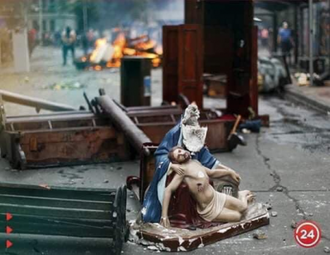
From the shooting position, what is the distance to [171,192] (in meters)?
5.91

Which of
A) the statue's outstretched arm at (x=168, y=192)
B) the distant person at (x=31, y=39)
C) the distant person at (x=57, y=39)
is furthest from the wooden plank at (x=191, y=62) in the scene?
the distant person at (x=57, y=39)

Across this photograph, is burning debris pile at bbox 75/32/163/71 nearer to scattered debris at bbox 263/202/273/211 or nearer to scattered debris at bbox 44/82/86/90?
scattered debris at bbox 44/82/86/90

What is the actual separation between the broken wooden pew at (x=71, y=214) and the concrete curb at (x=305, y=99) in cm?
967

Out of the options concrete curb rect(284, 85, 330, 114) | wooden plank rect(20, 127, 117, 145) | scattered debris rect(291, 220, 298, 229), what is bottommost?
scattered debris rect(291, 220, 298, 229)

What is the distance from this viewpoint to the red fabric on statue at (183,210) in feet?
19.5

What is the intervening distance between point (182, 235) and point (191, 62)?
683cm

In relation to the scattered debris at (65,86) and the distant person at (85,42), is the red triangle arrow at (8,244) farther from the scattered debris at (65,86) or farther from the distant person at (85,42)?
the distant person at (85,42)

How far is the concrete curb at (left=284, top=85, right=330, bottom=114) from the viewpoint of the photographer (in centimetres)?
1482

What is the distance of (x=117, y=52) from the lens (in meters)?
32.0

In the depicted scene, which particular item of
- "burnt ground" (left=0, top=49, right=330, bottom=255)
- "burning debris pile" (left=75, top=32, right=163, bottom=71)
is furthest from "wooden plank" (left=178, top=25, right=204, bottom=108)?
"burning debris pile" (left=75, top=32, right=163, bottom=71)

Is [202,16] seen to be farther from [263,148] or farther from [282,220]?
[282,220]

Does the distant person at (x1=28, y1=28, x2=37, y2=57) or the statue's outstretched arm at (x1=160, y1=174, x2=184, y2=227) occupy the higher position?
the distant person at (x1=28, y1=28, x2=37, y2=57)

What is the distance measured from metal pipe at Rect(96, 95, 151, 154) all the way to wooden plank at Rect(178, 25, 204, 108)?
8.21 feet

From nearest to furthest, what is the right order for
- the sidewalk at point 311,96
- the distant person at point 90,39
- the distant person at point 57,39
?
the sidewalk at point 311,96 < the distant person at point 57,39 < the distant person at point 90,39
